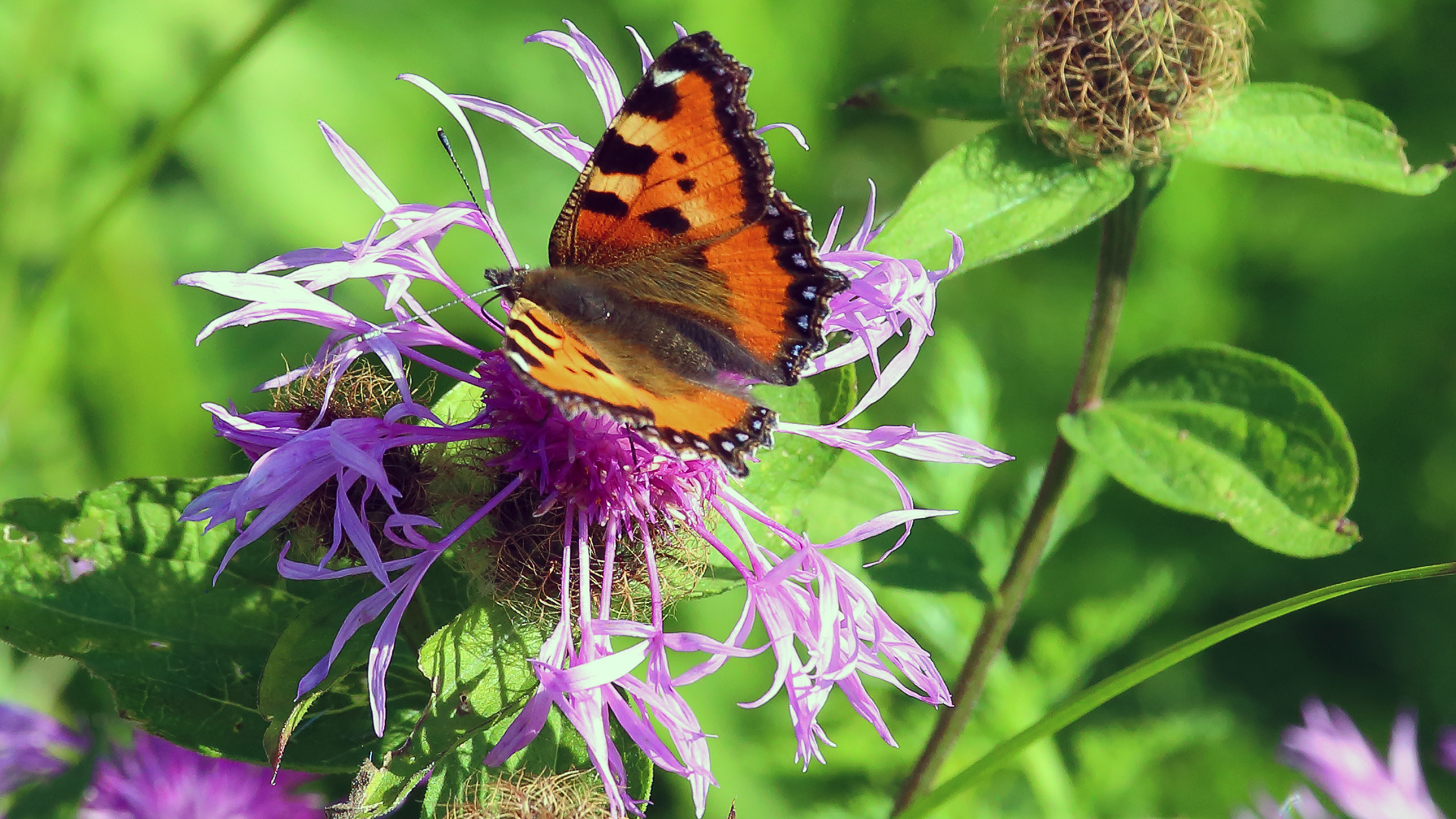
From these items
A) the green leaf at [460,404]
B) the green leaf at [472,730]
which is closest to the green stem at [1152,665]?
the green leaf at [472,730]

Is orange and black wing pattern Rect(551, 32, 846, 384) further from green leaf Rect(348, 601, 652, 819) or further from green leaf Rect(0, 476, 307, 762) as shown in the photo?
green leaf Rect(0, 476, 307, 762)

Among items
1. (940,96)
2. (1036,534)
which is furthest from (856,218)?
(1036,534)

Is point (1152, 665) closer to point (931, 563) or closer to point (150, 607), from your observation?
point (931, 563)

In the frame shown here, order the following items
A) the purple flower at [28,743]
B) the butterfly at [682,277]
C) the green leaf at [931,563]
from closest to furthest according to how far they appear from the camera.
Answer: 1. the butterfly at [682,277]
2. the green leaf at [931,563]
3. the purple flower at [28,743]

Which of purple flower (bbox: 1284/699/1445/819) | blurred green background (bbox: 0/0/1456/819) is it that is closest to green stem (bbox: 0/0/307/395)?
blurred green background (bbox: 0/0/1456/819)

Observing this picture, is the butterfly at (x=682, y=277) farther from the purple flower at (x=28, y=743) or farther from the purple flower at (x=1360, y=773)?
the purple flower at (x=1360, y=773)

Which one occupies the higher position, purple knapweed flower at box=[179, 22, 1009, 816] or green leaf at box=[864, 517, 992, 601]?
green leaf at box=[864, 517, 992, 601]
